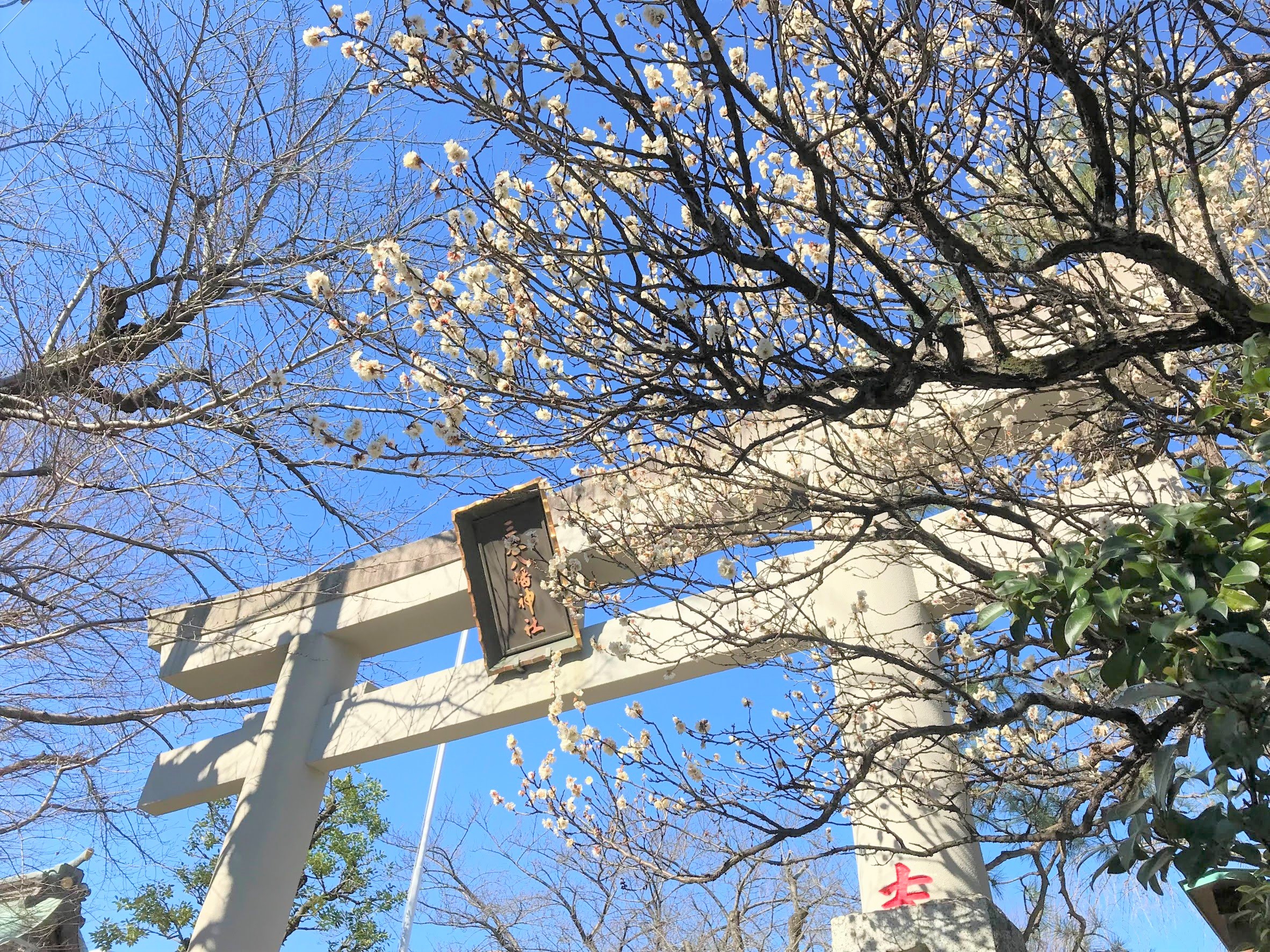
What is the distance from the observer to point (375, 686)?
7680 millimetres

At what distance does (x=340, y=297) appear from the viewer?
5.14 metres

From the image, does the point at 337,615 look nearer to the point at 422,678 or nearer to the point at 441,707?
the point at 422,678

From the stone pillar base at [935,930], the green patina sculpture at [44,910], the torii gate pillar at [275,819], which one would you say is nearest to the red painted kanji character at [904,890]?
the stone pillar base at [935,930]

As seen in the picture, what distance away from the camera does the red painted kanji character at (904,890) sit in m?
4.55

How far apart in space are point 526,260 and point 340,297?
2.49m

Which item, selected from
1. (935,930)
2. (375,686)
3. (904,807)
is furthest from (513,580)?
(935,930)

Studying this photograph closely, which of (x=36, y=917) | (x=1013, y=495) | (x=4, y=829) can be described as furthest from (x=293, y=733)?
(x=1013, y=495)

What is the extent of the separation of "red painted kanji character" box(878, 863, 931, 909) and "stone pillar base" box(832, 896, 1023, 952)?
1.34 m

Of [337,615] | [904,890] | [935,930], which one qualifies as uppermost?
[337,615]

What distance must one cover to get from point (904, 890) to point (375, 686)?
473 centimetres

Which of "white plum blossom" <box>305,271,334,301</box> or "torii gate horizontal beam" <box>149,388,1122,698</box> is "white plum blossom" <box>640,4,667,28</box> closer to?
"white plum blossom" <box>305,271,334,301</box>

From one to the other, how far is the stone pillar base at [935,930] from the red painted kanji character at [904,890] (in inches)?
52.8

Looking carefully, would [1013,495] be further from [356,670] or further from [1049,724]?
[356,670]

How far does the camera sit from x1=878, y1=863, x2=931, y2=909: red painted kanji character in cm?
455
